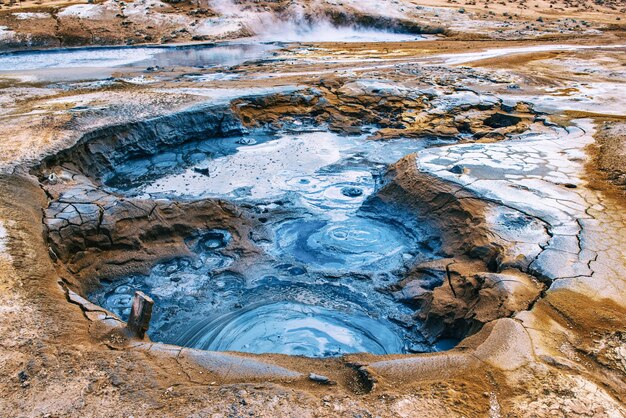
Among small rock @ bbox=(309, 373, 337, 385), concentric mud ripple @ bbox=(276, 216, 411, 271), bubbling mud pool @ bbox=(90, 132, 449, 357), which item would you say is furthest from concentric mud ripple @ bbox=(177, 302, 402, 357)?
small rock @ bbox=(309, 373, 337, 385)

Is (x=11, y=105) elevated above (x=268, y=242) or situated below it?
above

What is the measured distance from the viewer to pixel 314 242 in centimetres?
543

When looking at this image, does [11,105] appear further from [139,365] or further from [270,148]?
[139,365]

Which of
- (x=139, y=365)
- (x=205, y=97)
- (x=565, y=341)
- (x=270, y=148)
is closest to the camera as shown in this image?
(x=139, y=365)

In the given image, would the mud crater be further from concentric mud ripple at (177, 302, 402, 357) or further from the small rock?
the small rock

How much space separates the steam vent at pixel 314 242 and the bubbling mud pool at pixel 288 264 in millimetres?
24

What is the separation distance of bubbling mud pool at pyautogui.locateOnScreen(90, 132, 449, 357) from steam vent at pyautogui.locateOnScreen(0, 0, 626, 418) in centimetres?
2

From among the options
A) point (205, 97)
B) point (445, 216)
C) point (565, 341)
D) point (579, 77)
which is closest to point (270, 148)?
point (205, 97)

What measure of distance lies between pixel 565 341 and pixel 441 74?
8.86 m

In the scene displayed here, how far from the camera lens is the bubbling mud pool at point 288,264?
4.08 metres

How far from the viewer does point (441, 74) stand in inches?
437

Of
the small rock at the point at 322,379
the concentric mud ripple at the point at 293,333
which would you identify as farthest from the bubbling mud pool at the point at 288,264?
the small rock at the point at 322,379

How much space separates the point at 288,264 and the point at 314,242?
50 cm

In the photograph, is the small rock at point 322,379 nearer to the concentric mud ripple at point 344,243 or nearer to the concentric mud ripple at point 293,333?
the concentric mud ripple at point 293,333
